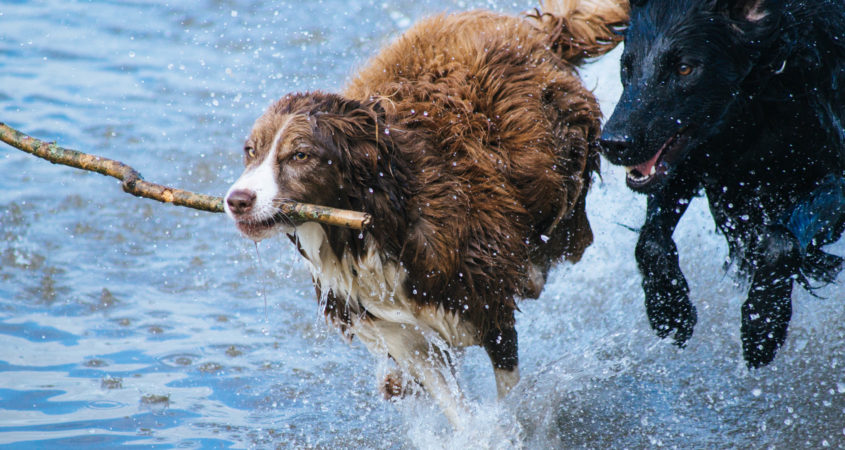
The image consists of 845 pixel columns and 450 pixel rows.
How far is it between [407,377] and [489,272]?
0.81 m

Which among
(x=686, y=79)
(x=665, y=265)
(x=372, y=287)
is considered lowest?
(x=665, y=265)

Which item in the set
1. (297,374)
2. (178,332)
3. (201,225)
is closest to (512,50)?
(297,374)

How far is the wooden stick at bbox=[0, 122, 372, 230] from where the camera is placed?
3.12m

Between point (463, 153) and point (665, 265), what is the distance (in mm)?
1063

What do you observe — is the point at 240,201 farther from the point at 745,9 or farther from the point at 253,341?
the point at 253,341

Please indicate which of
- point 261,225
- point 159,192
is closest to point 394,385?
point 261,225

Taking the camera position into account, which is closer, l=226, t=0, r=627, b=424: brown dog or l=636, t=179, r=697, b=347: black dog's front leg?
l=226, t=0, r=627, b=424: brown dog

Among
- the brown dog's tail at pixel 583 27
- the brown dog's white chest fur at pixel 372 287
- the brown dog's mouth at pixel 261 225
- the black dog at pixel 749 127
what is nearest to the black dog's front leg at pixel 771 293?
the black dog at pixel 749 127

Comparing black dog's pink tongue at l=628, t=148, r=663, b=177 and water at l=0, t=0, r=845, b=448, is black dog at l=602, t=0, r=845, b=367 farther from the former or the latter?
water at l=0, t=0, r=845, b=448

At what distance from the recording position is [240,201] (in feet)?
9.91

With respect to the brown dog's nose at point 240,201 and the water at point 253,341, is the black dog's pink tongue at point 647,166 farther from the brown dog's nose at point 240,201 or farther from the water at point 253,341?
the brown dog's nose at point 240,201

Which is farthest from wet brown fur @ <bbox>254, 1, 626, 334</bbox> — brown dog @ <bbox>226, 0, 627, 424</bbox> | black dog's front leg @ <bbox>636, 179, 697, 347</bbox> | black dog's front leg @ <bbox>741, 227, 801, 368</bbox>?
black dog's front leg @ <bbox>741, 227, 801, 368</bbox>

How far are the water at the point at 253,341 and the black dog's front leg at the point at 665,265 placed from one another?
52 cm

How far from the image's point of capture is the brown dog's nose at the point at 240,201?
9.89ft
